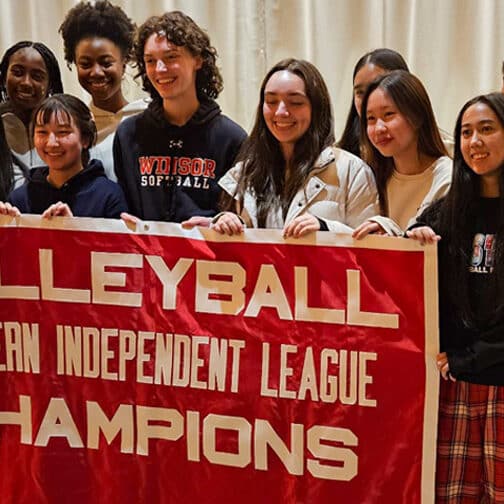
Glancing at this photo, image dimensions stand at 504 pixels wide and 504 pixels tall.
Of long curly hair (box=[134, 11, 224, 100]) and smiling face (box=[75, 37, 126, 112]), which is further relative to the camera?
smiling face (box=[75, 37, 126, 112])

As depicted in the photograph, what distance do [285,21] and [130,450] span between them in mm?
2120

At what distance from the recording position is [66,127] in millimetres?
2168

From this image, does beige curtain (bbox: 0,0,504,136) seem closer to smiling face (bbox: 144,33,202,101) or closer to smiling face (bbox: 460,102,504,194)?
smiling face (bbox: 144,33,202,101)

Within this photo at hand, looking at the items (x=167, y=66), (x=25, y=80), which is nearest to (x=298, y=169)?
(x=167, y=66)

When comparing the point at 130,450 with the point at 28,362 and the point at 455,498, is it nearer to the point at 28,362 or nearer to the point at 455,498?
the point at 28,362

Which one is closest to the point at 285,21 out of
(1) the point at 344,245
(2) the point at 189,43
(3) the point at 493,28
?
(3) the point at 493,28

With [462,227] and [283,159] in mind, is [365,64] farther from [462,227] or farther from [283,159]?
[462,227]

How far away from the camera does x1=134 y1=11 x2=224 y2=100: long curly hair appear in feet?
7.20

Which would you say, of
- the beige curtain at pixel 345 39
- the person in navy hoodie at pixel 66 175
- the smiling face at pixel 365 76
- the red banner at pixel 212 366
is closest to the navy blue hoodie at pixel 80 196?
the person in navy hoodie at pixel 66 175

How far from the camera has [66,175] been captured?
220 cm

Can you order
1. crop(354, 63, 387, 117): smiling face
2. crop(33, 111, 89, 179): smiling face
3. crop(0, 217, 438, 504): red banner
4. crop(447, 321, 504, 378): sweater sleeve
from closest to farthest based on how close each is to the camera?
crop(447, 321, 504, 378): sweater sleeve < crop(0, 217, 438, 504): red banner < crop(33, 111, 89, 179): smiling face < crop(354, 63, 387, 117): smiling face

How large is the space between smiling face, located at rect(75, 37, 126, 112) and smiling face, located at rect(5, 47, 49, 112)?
153mm

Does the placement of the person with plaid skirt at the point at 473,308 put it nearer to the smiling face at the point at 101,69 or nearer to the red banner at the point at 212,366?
the red banner at the point at 212,366

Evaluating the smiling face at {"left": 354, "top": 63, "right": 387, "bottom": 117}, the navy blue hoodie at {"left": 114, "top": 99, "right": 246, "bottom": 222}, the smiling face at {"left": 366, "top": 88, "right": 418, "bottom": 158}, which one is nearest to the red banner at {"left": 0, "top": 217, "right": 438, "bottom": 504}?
the navy blue hoodie at {"left": 114, "top": 99, "right": 246, "bottom": 222}
